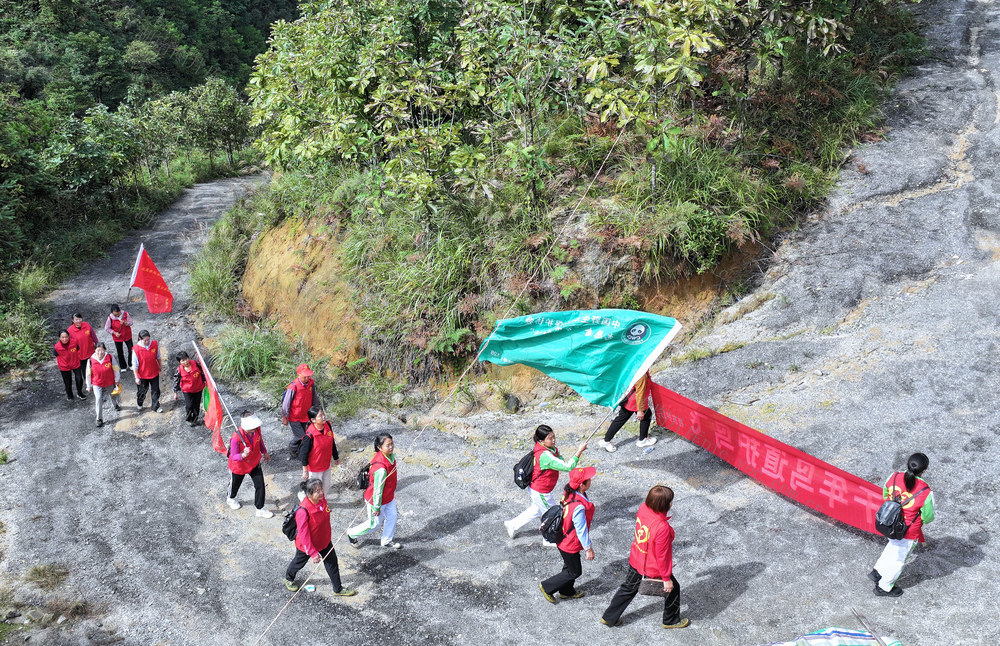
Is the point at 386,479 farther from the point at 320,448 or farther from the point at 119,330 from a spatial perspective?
the point at 119,330

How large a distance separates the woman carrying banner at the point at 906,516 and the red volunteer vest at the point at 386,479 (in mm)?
4596

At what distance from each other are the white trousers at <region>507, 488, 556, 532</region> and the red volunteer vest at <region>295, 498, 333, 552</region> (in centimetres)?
197

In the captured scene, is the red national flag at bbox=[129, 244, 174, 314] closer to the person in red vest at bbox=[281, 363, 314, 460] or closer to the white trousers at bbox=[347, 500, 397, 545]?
the person in red vest at bbox=[281, 363, 314, 460]

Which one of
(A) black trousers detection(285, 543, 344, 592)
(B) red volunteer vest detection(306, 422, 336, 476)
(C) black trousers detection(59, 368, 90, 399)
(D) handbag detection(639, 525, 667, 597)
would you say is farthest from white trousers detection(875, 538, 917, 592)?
(C) black trousers detection(59, 368, 90, 399)

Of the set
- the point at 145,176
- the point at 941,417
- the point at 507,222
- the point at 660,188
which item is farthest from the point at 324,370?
the point at 145,176

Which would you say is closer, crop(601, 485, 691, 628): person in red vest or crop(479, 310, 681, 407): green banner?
crop(601, 485, 691, 628): person in red vest

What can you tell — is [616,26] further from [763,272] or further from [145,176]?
[145,176]

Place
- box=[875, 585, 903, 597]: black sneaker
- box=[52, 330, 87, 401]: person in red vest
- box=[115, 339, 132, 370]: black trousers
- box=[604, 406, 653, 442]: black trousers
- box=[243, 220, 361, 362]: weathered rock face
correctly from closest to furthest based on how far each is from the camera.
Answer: box=[875, 585, 903, 597]: black sneaker
box=[604, 406, 653, 442]: black trousers
box=[52, 330, 87, 401]: person in red vest
box=[115, 339, 132, 370]: black trousers
box=[243, 220, 361, 362]: weathered rock face

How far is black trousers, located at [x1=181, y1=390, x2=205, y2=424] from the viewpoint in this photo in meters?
10.9

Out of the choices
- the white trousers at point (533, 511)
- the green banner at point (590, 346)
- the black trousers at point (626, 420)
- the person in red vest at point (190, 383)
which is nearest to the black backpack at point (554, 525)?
the white trousers at point (533, 511)

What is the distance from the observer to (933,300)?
10.2 metres

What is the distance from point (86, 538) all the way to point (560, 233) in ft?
24.9

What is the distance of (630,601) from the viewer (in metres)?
6.19

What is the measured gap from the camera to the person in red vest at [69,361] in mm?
11773
